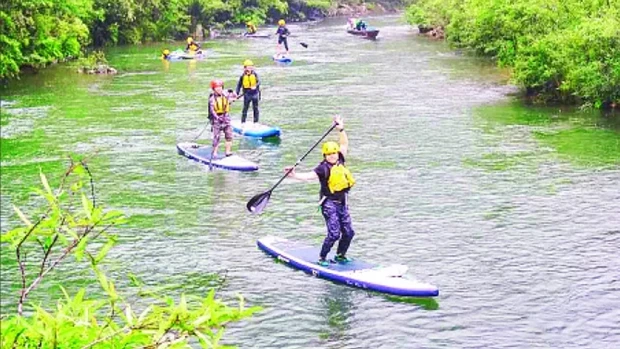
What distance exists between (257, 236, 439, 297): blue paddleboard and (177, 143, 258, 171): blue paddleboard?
211 inches

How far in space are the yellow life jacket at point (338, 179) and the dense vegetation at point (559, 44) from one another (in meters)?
13.7

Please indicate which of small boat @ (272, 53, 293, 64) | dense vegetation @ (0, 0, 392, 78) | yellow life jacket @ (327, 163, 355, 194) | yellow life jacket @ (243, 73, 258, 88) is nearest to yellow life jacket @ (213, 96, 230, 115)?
yellow life jacket @ (243, 73, 258, 88)

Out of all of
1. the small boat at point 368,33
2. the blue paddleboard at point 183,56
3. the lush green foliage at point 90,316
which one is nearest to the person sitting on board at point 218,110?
the lush green foliage at point 90,316

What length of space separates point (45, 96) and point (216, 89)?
12.6 metres

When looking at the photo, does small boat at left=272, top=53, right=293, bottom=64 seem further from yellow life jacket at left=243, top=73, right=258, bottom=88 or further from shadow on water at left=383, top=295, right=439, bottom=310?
shadow on water at left=383, top=295, right=439, bottom=310

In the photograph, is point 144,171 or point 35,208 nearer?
point 35,208

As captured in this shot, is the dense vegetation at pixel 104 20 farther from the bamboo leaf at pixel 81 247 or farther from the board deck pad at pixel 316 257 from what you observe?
the bamboo leaf at pixel 81 247

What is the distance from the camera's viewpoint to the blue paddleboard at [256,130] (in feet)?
68.0

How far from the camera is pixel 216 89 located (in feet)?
57.1

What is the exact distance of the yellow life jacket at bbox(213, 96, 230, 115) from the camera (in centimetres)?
1747

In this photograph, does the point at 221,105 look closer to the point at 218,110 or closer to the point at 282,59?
the point at 218,110

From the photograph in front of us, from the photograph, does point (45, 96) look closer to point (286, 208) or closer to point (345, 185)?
point (286, 208)

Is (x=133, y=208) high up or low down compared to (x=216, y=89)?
down

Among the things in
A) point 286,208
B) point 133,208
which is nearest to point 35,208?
point 133,208
